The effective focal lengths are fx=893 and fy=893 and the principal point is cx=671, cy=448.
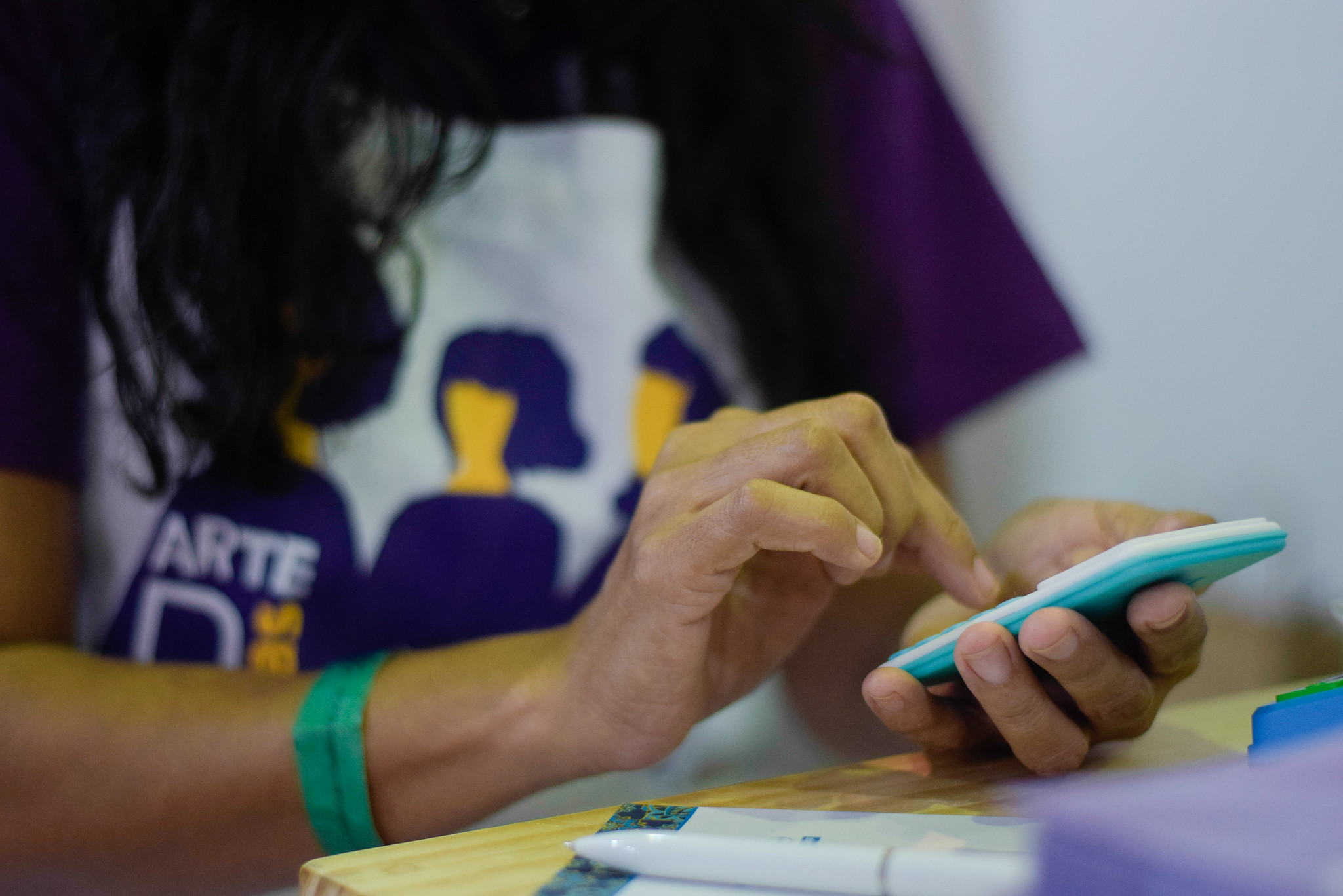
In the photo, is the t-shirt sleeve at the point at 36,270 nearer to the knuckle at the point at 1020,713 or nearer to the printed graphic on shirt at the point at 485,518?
the printed graphic on shirt at the point at 485,518

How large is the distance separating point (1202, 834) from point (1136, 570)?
0.52 ft

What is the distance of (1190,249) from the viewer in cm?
72

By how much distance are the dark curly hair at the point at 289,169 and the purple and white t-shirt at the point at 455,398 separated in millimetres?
25

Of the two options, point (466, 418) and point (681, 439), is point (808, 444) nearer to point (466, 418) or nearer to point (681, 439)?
point (681, 439)

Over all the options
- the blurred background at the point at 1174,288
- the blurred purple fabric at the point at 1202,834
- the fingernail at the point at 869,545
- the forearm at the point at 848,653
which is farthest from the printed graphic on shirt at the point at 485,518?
the blurred purple fabric at the point at 1202,834

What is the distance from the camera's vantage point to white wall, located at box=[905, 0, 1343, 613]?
0.64 metres

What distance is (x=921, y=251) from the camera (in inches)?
34.7

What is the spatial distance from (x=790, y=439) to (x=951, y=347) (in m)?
0.54

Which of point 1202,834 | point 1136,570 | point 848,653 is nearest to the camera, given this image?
point 1202,834

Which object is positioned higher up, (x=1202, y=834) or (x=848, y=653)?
(x=1202, y=834)

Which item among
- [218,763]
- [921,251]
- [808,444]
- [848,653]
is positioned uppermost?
[921,251]

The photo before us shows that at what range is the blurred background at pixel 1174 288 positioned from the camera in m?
0.64

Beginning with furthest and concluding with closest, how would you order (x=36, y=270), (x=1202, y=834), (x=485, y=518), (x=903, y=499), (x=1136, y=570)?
(x=485, y=518) < (x=36, y=270) < (x=903, y=499) < (x=1136, y=570) < (x=1202, y=834)

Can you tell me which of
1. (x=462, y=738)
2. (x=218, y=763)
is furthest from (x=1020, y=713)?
(x=218, y=763)
